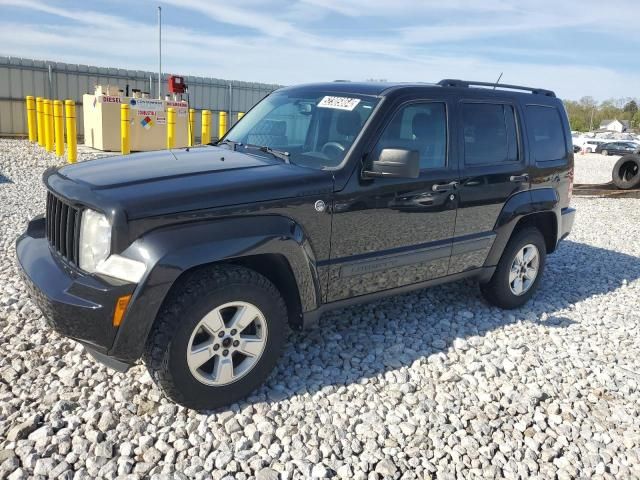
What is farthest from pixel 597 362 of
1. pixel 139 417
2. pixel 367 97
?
pixel 139 417

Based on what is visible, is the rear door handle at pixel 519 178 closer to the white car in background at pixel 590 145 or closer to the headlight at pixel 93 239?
the headlight at pixel 93 239

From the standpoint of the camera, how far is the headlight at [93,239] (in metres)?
2.75

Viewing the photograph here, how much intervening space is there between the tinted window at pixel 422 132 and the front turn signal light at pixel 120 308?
1.89m

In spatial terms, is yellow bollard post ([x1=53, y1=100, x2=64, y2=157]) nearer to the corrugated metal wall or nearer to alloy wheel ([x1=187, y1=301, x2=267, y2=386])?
the corrugated metal wall

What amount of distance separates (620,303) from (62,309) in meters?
5.08

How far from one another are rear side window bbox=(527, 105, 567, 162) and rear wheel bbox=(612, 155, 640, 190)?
9.92 m

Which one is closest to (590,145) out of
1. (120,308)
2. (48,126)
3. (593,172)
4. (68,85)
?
(593,172)

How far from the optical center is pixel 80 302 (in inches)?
105

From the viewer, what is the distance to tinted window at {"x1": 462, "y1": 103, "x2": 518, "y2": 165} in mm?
4227

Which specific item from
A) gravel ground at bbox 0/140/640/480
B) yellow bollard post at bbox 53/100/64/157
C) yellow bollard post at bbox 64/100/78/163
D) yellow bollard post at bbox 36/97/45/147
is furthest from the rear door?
yellow bollard post at bbox 36/97/45/147

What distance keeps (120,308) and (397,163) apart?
5.91 feet

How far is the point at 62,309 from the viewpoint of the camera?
8.86ft

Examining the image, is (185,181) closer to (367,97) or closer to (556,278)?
(367,97)

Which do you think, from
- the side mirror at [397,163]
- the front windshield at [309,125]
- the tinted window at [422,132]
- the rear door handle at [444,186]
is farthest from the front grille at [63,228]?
the rear door handle at [444,186]
